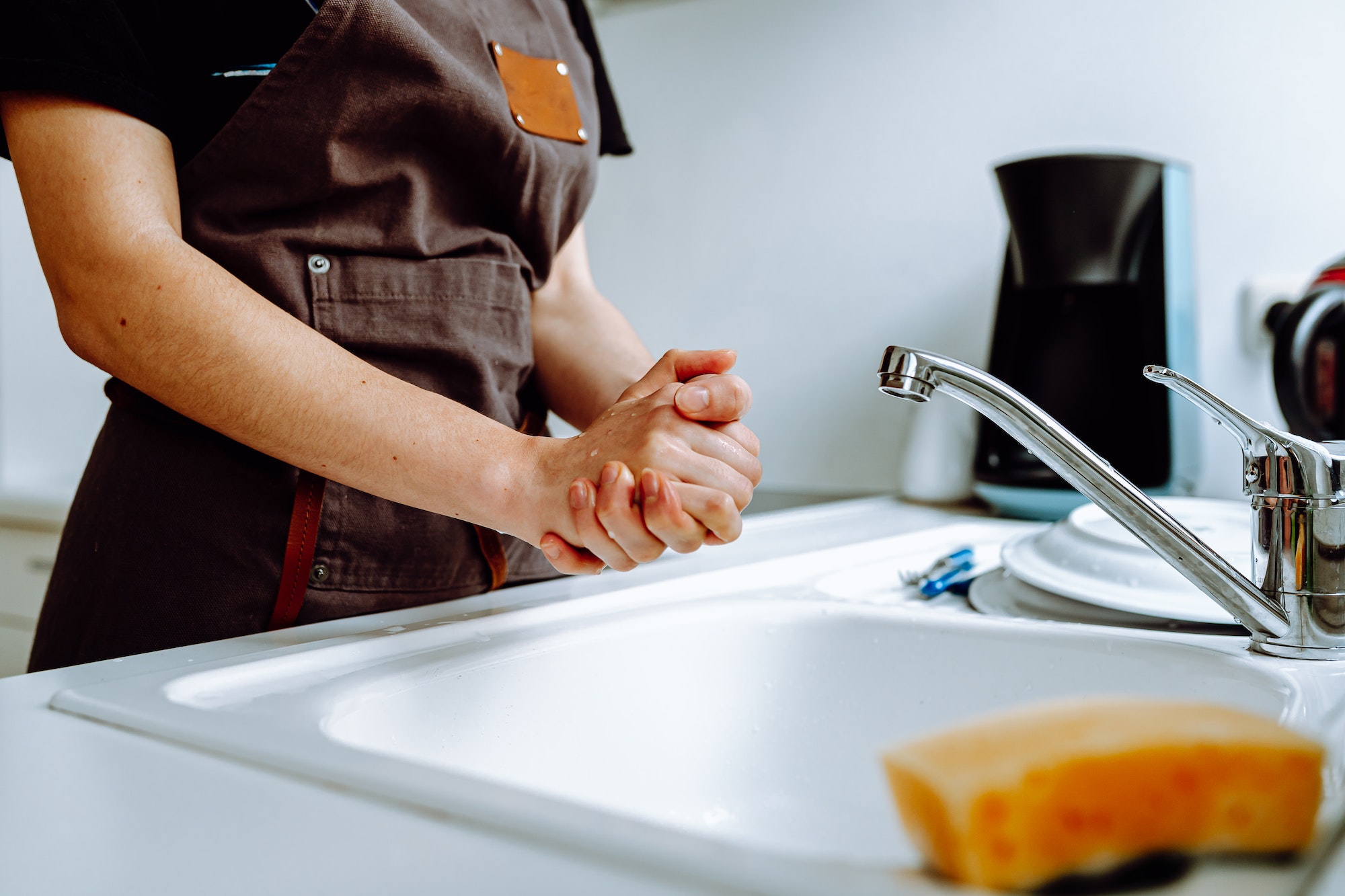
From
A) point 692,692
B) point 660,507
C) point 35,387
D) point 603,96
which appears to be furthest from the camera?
point 35,387

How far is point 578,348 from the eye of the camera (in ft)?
2.71

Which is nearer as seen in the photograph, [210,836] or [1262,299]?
[210,836]

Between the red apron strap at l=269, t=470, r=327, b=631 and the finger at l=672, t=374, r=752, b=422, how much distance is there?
0.80 ft

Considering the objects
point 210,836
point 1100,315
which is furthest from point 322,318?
point 1100,315

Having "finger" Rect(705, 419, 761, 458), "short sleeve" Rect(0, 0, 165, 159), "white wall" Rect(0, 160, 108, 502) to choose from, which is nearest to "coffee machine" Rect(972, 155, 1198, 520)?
"finger" Rect(705, 419, 761, 458)

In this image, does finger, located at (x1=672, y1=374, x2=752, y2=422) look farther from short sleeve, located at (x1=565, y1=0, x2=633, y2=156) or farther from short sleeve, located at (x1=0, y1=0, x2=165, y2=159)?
short sleeve, located at (x1=565, y1=0, x2=633, y2=156)

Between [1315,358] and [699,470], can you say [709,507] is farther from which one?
[1315,358]

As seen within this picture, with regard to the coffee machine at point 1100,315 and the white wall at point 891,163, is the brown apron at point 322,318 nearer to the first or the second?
the coffee machine at point 1100,315

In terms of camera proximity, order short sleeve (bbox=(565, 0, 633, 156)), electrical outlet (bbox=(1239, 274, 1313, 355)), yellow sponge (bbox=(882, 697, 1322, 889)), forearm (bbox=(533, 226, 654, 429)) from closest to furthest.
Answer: yellow sponge (bbox=(882, 697, 1322, 889)), forearm (bbox=(533, 226, 654, 429)), short sleeve (bbox=(565, 0, 633, 156)), electrical outlet (bbox=(1239, 274, 1313, 355))

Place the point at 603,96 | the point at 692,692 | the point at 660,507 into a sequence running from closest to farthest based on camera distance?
the point at 660,507, the point at 692,692, the point at 603,96

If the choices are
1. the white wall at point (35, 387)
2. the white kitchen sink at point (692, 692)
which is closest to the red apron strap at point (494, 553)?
the white kitchen sink at point (692, 692)

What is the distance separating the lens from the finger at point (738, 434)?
53 cm

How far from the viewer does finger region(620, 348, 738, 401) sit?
1.83ft

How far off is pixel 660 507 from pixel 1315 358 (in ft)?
2.54
